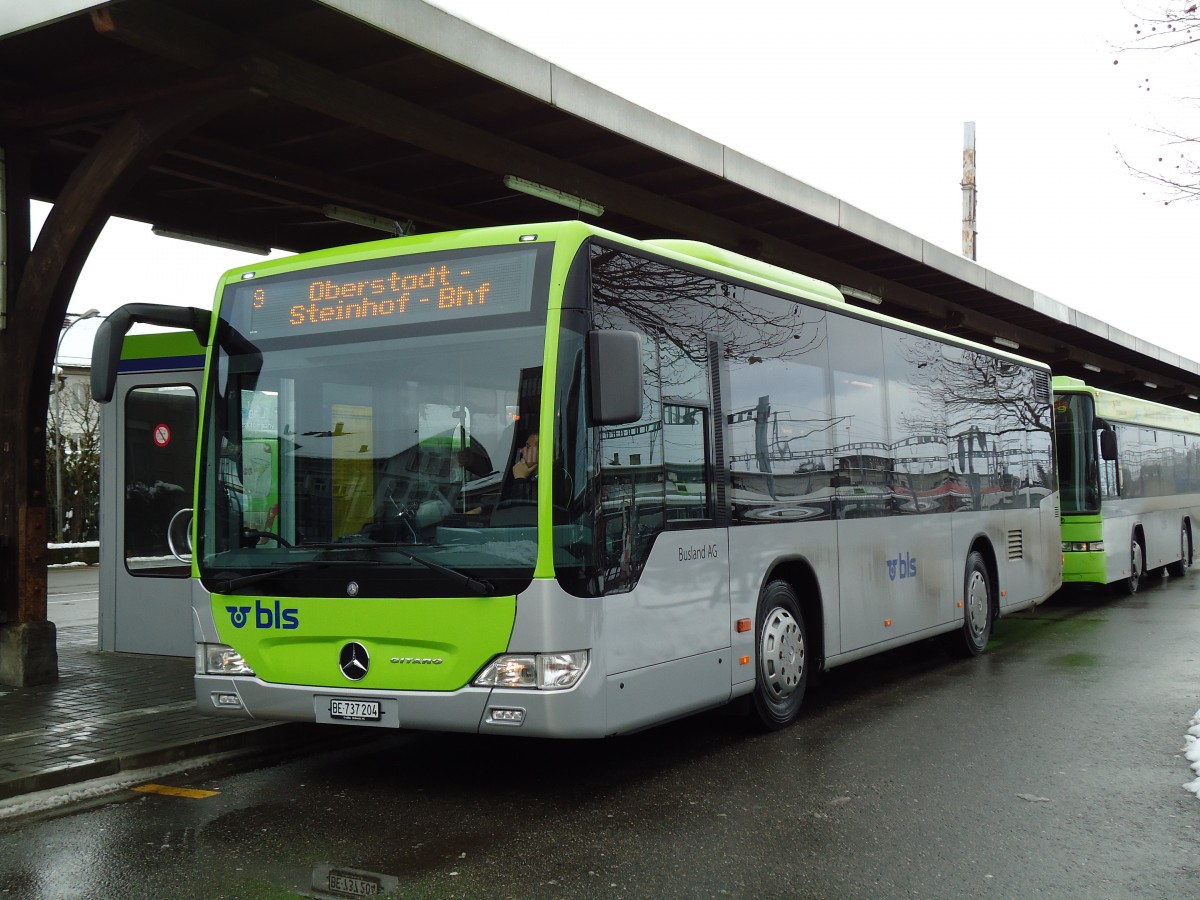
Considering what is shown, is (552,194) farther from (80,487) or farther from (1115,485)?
(80,487)

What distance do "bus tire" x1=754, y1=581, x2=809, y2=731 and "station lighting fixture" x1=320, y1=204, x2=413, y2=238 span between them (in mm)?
6297

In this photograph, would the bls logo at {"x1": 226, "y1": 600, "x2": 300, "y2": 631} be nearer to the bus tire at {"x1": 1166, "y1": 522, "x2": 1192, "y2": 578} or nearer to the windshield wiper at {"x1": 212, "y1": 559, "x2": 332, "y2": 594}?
the windshield wiper at {"x1": 212, "y1": 559, "x2": 332, "y2": 594}

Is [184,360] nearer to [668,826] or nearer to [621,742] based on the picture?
[621,742]

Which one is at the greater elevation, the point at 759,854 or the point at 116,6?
the point at 116,6

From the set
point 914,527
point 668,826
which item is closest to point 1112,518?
point 914,527

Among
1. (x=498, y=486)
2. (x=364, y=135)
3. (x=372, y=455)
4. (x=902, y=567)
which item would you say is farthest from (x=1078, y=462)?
(x=372, y=455)

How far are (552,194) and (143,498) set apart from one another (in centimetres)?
491

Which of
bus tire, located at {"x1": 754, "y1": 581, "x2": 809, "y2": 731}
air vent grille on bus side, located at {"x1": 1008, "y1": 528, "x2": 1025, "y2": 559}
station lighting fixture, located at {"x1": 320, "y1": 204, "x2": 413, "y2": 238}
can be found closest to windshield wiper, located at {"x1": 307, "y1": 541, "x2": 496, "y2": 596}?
bus tire, located at {"x1": 754, "y1": 581, "x2": 809, "y2": 731}

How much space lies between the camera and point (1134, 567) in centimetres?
1873

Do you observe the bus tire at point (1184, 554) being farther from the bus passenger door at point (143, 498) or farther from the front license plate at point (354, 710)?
the front license plate at point (354, 710)

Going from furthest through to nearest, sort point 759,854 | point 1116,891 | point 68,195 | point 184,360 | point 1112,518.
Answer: point 1112,518 < point 184,360 < point 68,195 < point 759,854 < point 1116,891

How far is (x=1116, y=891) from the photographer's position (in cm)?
482

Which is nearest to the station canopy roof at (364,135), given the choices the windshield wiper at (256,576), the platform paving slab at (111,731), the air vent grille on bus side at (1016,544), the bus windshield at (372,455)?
the bus windshield at (372,455)

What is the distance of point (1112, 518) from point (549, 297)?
13.8 metres
